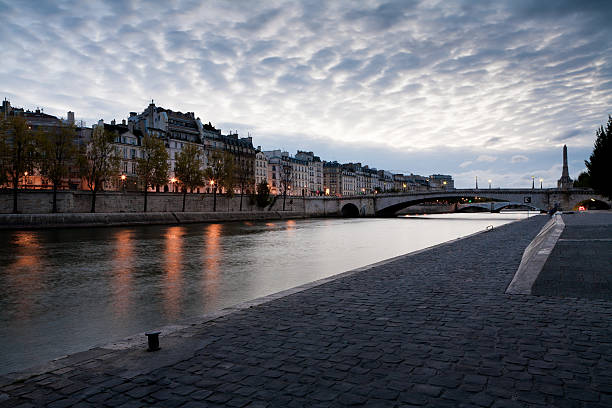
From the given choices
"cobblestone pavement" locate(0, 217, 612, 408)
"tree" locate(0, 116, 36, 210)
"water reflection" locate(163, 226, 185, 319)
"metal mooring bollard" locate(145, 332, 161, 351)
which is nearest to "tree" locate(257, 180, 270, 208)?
"tree" locate(0, 116, 36, 210)

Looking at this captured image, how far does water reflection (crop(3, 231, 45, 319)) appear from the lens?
10.6 m

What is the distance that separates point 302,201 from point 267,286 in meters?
75.7

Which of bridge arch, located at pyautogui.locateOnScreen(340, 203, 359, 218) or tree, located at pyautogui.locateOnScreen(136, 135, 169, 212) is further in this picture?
bridge arch, located at pyautogui.locateOnScreen(340, 203, 359, 218)

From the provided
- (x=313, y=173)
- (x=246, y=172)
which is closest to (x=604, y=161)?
(x=246, y=172)

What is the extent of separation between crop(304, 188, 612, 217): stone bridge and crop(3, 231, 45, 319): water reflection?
63264 mm

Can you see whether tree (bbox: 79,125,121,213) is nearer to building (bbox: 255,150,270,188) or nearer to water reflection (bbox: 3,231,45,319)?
water reflection (bbox: 3,231,45,319)

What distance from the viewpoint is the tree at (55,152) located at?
1756 inches

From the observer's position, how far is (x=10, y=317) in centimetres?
938

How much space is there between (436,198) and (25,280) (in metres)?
70.6

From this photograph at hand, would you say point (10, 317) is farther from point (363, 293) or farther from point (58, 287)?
point (363, 293)

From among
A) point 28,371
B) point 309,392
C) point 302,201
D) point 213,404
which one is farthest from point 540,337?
point 302,201

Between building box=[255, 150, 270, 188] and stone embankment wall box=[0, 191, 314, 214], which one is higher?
building box=[255, 150, 270, 188]

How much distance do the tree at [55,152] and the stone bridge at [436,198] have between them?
50126 mm

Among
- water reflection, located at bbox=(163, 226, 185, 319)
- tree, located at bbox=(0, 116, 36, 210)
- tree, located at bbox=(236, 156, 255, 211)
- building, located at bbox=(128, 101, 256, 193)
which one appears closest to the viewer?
water reflection, located at bbox=(163, 226, 185, 319)
